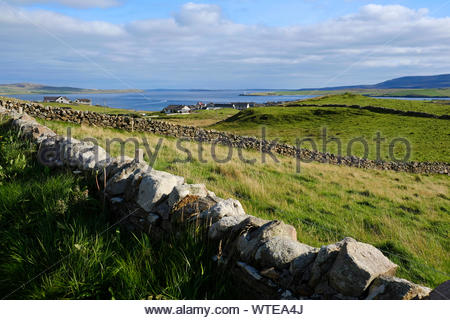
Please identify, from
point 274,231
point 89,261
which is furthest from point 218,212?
point 89,261

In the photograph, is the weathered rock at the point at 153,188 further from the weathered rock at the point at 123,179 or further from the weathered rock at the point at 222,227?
the weathered rock at the point at 222,227

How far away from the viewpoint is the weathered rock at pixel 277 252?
266 cm

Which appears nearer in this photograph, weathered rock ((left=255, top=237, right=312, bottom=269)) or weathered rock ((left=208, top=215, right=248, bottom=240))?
weathered rock ((left=255, top=237, right=312, bottom=269))

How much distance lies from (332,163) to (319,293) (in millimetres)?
20433

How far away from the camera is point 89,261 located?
2.96 metres

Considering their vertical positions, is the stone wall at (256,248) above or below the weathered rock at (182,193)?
below

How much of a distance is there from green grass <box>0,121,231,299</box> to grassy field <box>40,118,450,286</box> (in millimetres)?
3016

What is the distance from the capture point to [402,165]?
2309cm

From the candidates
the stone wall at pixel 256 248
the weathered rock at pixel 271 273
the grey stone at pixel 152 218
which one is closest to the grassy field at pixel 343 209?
the stone wall at pixel 256 248

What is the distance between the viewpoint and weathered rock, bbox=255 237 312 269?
8.72ft

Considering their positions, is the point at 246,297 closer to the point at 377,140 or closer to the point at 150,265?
the point at 150,265

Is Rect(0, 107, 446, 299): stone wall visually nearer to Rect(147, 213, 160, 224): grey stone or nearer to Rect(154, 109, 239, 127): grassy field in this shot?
Rect(147, 213, 160, 224): grey stone

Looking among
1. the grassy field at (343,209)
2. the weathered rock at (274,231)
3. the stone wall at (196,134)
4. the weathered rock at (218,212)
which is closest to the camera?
the weathered rock at (274,231)

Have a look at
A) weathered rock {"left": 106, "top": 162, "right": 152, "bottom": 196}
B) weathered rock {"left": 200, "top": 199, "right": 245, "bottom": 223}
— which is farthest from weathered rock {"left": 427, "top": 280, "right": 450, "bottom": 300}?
weathered rock {"left": 106, "top": 162, "right": 152, "bottom": 196}
